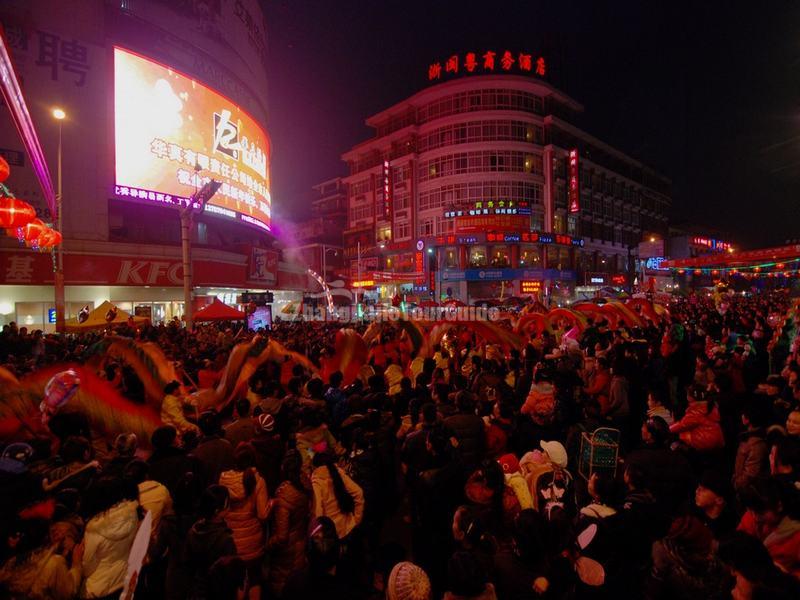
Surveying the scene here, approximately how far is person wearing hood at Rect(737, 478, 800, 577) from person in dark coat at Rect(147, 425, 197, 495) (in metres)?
4.30

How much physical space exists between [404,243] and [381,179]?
905cm

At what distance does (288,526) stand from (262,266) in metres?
28.8

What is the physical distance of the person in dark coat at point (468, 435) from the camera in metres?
4.39

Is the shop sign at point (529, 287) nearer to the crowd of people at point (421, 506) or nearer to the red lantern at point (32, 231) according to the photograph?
the crowd of people at point (421, 506)

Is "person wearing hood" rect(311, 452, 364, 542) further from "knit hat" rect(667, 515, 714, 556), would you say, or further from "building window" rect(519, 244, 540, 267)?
"building window" rect(519, 244, 540, 267)

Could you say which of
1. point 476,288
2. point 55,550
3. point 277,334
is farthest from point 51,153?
point 476,288

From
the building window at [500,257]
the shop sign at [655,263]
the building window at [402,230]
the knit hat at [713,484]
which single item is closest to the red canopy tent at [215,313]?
the knit hat at [713,484]

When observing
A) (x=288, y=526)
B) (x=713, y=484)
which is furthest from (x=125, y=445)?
(x=713, y=484)

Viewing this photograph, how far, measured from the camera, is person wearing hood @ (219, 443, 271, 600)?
3264mm

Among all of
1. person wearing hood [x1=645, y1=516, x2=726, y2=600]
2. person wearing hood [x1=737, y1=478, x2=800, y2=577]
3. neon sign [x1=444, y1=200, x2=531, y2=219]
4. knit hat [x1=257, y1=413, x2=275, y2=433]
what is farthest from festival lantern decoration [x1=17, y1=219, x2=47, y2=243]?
neon sign [x1=444, y1=200, x2=531, y2=219]

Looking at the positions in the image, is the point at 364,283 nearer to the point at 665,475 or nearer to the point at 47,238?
the point at 47,238

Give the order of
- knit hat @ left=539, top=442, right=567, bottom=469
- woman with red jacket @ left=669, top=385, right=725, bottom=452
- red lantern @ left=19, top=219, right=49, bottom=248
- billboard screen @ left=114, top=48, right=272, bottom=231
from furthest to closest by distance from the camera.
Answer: billboard screen @ left=114, top=48, right=272, bottom=231 → red lantern @ left=19, top=219, right=49, bottom=248 → woman with red jacket @ left=669, top=385, right=725, bottom=452 → knit hat @ left=539, top=442, right=567, bottom=469

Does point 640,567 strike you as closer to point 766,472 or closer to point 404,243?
point 766,472

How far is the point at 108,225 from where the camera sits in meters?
22.3
